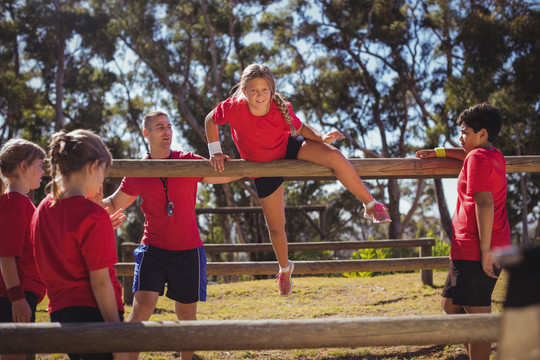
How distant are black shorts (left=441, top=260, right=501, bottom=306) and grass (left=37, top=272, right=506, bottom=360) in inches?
53.3

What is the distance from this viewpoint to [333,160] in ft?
11.9

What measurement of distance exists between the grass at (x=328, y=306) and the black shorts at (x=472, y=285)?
1355mm

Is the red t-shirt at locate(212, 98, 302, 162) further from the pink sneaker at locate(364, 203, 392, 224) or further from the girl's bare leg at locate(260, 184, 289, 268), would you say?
the pink sneaker at locate(364, 203, 392, 224)

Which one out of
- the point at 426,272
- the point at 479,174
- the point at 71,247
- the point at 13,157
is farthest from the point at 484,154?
the point at 426,272

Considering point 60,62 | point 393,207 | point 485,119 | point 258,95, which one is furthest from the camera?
point 60,62

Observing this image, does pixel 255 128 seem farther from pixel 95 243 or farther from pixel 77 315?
pixel 77 315

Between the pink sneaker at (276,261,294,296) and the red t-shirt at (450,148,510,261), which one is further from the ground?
the red t-shirt at (450,148,510,261)

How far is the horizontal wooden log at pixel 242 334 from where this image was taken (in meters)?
2.10

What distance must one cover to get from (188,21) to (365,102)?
30.5 ft

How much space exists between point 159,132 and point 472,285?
2.59m

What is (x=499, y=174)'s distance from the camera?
3166 mm

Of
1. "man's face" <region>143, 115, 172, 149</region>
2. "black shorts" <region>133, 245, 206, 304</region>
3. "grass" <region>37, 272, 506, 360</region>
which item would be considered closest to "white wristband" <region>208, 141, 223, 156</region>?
"man's face" <region>143, 115, 172, 149</region>

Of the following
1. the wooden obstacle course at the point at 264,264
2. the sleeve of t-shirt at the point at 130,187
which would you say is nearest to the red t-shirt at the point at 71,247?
the sleeve of t-shirt at the point at 130,187

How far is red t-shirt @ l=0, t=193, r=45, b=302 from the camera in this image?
107 inches
